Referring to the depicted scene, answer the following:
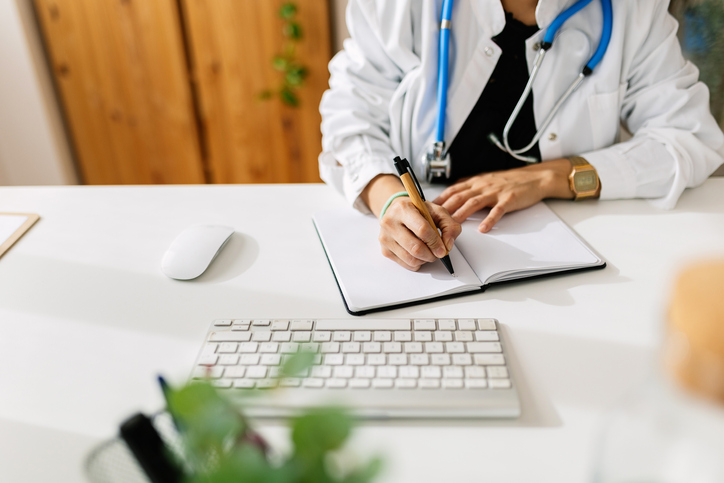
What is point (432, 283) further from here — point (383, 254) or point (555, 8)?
point (555, 8)

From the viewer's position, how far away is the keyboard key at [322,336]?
1.88ft

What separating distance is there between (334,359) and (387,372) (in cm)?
6

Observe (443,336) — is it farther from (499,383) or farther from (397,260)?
(397,260)

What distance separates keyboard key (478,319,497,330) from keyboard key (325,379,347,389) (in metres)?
0.18

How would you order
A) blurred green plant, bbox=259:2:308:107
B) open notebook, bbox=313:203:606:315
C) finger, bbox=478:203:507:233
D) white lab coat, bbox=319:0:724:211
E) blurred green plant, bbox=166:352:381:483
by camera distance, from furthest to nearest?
blurred green plant, bbox=259:2:308:107 < white lab coat, bbox=319:0:724:211 < finger, bbox=478:203:507:233 < open notebook, bbox=313:203:606:315 < blurred green plant, bbox=166:352:381:483

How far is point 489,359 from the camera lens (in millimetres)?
543

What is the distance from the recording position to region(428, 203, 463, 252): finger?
73 cm

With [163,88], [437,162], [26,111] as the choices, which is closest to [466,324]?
[437,162]

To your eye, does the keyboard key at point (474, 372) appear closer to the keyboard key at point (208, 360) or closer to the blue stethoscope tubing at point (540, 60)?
the keyboard key at point (208, 360)

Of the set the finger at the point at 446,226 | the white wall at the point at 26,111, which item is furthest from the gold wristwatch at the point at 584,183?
the white wall at the point at 26,111

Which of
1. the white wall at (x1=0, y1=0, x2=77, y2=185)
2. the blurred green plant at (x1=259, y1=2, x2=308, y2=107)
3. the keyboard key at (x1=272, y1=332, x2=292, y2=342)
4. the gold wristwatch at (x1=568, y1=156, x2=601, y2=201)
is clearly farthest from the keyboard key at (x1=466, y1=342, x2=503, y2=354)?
the white wall at (x1=0, y1=0, x2=77, y2=185)

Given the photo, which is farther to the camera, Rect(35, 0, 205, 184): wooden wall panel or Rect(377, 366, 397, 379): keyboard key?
Rect(35, 0, 205, 184): wooden wall panel

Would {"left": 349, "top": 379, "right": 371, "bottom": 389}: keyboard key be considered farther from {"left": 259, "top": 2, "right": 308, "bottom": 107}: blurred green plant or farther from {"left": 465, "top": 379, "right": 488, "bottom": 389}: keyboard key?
{"left": 259, "top": 2, "right": 308, "bottom": 107}: blurred green plant

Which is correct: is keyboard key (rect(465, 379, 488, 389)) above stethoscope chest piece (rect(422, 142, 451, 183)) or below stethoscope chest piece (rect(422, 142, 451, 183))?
below
